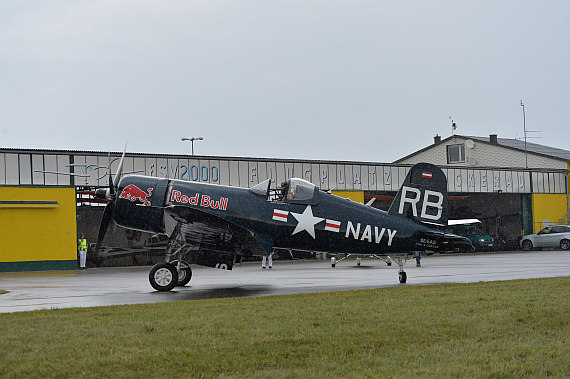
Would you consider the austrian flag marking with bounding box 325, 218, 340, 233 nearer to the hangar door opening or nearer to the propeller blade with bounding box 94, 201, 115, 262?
the propeller blade with bounding box 94, 201, 115, 262

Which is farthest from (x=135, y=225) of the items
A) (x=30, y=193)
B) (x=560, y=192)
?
(x=560, y=192)

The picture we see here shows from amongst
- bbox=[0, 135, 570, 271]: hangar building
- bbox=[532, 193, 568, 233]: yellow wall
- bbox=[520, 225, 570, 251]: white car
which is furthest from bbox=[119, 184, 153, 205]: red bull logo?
bbox=[532, 193, 568, 233]: yellow wall

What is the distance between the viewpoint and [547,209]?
50.3m

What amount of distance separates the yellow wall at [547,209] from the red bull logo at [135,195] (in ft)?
133

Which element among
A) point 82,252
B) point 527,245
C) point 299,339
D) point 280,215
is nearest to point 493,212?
point 527,245

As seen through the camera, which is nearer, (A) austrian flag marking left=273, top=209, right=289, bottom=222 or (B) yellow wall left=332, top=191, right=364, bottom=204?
(A) austrian flag marking left=273, top=209, right=289, bottom=222

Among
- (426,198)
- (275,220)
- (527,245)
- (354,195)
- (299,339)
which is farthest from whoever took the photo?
(527,245)

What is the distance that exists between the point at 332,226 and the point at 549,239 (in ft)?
110

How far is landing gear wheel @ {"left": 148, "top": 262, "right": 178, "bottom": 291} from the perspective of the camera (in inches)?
593

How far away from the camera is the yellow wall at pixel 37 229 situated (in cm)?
3031

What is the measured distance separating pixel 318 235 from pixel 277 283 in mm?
2419

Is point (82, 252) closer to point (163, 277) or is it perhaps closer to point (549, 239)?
point (163, 277)

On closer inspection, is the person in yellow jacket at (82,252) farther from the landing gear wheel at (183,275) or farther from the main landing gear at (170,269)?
the main landing gear at (170,269)

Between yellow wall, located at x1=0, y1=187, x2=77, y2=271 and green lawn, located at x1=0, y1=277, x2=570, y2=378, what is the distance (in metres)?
22.1
